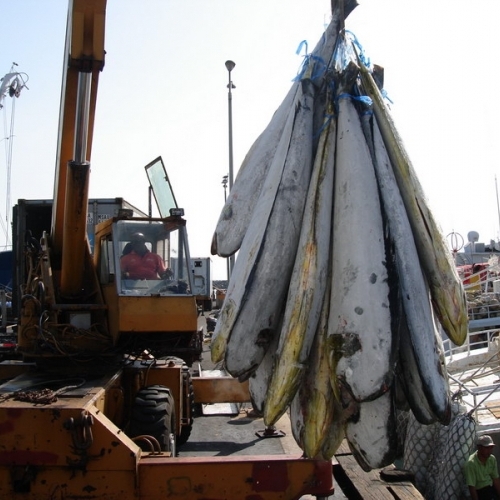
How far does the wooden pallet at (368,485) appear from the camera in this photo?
4.95 m

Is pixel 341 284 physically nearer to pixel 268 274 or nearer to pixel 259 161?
pixel 268 274

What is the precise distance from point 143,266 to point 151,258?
0.15m

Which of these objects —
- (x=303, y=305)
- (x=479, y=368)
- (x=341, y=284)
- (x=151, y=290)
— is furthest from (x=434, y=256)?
(x=479, y=368)

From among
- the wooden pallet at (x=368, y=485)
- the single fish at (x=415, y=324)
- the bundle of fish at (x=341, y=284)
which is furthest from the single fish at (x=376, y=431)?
the wooden pallet at (x=368, y=485)

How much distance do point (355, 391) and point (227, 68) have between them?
16624 millimetres

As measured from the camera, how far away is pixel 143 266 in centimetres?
675

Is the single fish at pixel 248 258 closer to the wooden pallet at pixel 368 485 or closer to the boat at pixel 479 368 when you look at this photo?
the boat at pixel 479 368

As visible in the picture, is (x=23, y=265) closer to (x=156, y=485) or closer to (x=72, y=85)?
(x=72, y=85)

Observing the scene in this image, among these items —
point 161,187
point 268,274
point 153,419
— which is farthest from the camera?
point 161,187

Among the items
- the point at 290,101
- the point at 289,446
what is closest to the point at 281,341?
the point at 290,101

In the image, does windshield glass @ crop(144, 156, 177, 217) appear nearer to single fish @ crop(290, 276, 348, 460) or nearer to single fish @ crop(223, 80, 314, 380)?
single fish @ crop(223, 80, 314, 380)

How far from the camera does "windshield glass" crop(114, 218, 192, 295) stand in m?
6.66

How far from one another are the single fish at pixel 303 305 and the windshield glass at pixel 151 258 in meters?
4.92

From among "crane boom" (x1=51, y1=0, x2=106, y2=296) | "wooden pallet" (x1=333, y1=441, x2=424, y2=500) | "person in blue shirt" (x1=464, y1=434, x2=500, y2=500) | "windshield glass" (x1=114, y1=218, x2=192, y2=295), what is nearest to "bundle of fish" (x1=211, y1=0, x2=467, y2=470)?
"wooden pallet" (x1=333, y1=441, x2=424, y2=500)
